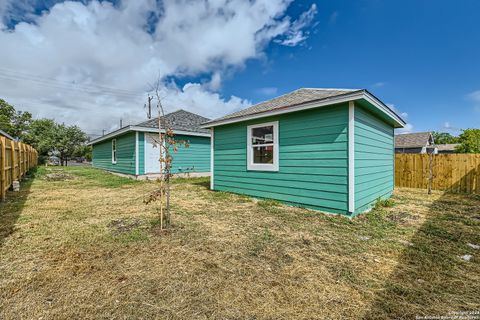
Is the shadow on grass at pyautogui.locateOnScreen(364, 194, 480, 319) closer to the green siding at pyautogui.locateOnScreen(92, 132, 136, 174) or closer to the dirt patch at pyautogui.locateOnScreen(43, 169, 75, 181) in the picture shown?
the green siding at pyautogui.locateOnScreen(92, 132, 136, 174)

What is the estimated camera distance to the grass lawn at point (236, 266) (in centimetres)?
173

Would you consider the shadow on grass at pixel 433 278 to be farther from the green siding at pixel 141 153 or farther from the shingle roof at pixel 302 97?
the green siding at pixel 141 153

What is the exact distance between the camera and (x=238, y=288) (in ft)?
6.51

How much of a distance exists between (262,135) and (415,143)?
26.7 meters

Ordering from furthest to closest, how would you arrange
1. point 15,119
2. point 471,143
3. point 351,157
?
1. point 15,119
2. point 471,143
3. point 351,157

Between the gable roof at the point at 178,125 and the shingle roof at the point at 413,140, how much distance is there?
24277mm

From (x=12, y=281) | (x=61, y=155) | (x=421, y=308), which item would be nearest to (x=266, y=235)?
(x=421, y=308)

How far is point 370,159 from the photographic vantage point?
5.28 m

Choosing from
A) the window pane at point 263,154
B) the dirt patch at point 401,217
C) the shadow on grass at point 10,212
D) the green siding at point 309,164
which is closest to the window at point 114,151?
the shadow on grass at point 10,212

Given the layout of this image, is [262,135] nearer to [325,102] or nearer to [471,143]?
[325,102]

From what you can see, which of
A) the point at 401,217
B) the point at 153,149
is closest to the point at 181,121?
the point at 153,149

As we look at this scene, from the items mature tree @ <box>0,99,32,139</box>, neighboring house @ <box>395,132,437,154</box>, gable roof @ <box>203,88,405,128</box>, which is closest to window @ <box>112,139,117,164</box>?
gable roof @ <box>203,88,405,128</box>

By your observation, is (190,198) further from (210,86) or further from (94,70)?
(94,70)

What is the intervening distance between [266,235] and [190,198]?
3.42 metres
